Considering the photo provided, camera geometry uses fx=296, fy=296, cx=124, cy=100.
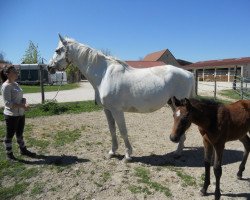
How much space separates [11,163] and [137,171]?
2434 mm

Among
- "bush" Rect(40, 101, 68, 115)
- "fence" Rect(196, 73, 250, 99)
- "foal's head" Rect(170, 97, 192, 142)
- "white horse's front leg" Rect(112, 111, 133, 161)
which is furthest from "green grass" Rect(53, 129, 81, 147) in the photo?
"fence" Rect(196, 73, 250, 99)

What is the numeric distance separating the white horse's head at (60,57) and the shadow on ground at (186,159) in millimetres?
2419

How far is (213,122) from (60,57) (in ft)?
11.0

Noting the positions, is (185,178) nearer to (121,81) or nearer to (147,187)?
(147,187)

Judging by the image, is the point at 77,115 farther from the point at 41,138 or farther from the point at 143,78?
the point at 143,78

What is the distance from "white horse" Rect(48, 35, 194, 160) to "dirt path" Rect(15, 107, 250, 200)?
0.60m

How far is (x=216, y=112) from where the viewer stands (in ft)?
13.8

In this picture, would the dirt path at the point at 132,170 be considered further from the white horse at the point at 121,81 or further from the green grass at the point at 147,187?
the white horse at the point at 121,81

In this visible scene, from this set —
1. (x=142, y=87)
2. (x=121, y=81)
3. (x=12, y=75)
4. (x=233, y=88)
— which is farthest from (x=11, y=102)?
(x=233, y=88)

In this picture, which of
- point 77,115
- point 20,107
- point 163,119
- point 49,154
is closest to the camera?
point 20,107

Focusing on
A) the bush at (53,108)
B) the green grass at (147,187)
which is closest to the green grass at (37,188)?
the green grass at (147,187)

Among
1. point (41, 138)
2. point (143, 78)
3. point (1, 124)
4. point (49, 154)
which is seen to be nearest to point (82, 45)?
point (143, 78)

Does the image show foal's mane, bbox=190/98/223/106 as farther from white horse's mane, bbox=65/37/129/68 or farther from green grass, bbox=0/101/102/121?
green grass, bbox=0/101/102/121

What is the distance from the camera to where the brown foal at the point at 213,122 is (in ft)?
12.8
